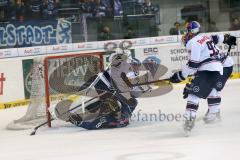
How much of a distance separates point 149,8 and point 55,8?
1.92 m

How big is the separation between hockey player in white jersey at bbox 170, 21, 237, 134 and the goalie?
0.79 meters

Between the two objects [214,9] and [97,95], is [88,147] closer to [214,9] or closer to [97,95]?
[97,95]

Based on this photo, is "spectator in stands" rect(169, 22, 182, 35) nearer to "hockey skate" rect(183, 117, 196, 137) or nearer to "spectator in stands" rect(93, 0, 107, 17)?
"spectator in stands" rect(93, 0, 107, 17)

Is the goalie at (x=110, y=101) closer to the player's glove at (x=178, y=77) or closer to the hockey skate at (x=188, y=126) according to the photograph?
the player's glove at (x=178, y=77)

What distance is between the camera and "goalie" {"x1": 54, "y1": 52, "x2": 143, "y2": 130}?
22.5 ft

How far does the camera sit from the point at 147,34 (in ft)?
37.6

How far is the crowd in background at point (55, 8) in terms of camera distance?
11105mm

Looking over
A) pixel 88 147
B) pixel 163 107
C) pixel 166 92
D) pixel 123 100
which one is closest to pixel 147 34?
pixel 166 92

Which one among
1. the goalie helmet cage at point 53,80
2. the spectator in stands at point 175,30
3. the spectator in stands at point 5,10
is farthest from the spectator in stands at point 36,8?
the goalie helmet cage at point 53,80

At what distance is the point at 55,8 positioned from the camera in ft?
37.9

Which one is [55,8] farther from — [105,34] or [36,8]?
[105,34]

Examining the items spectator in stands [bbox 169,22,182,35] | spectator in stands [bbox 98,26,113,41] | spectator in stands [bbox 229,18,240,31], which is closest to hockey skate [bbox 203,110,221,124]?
spectator in stands [bbox 98,26,113,41]

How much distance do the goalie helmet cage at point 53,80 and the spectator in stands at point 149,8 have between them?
4519 millimetres

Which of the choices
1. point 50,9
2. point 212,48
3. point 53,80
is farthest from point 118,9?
point 212,48
